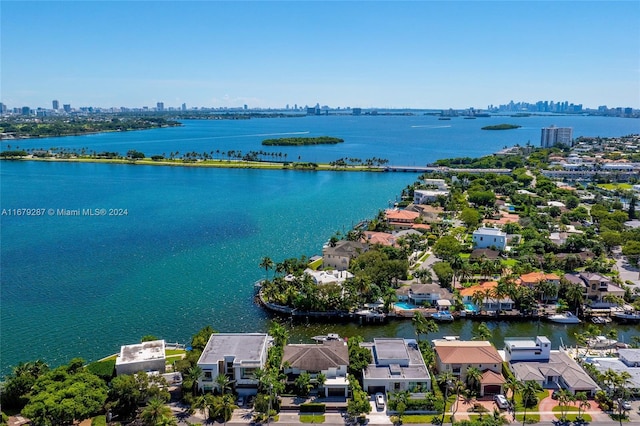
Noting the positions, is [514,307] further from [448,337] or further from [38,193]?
[38,193]

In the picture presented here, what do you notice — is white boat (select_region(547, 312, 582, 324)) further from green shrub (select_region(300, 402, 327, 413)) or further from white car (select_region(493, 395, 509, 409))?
green shrub (select_region(300, 402, 327, 413))


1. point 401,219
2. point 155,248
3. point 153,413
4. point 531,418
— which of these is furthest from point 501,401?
point 155,248

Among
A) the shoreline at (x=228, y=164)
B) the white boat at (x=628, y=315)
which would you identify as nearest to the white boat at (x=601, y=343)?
the white boat at (x=628, y=315)

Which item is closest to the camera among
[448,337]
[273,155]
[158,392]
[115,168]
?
[158,392]

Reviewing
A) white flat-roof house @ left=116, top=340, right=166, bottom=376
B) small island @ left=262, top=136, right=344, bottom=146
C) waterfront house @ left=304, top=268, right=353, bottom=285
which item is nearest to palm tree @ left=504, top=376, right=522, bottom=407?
waterfront house @ left=304, top=268, right=353, bottom=285

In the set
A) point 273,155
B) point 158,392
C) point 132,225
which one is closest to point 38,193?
point 132,225

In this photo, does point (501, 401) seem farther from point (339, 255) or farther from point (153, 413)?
point (339, 255)

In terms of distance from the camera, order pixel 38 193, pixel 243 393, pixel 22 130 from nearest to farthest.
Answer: pixel 243 393 → pixel 38 193 → pixel 22 130
